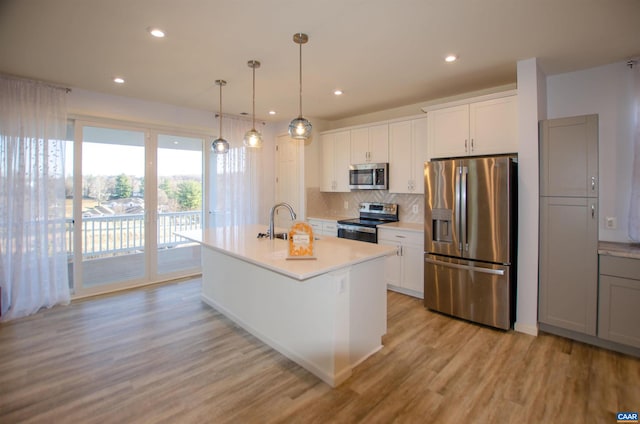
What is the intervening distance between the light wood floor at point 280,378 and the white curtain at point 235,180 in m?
2.31

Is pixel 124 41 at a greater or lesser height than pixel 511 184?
greater

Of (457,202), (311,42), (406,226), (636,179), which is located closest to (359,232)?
(406,226)

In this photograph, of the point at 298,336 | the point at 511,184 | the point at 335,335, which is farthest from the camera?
the point at 511,184

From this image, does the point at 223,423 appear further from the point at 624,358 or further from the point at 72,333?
the point at 624,358

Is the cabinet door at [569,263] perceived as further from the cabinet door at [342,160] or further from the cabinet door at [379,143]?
the cabinet door at [342,160]

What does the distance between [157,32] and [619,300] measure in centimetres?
445

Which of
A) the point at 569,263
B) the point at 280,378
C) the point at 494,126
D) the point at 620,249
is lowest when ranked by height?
the point at 280,378

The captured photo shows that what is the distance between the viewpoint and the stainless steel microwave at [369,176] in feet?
15.3

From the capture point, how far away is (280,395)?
2240 millimetres

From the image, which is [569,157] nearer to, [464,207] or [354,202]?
[464,207]

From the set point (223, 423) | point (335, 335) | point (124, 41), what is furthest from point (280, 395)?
point (124, 41)

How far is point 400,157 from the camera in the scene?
4512 millimetres

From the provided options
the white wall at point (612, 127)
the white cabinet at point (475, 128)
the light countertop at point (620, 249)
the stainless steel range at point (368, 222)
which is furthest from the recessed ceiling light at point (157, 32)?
the light countertop at point (620, 249)

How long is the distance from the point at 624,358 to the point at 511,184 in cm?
172
